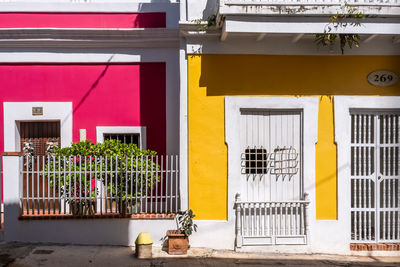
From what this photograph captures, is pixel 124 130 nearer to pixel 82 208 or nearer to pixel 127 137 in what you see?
pixel 127 137

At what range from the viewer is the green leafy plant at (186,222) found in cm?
725

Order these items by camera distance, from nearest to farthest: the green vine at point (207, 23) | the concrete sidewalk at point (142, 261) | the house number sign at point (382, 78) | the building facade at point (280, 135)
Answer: the concrete sidewalk at point (142, 261)
the green vine at point (207, 23)
the building facade at point (280, 135)
the house number sign at point (382, 78)

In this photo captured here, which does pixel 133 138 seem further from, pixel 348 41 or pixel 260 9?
pixel 348 41

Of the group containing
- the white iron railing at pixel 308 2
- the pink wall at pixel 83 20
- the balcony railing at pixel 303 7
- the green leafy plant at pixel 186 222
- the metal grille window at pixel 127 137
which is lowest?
the green leafy plant at pixel 186 222

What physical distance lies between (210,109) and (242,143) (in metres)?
0.83

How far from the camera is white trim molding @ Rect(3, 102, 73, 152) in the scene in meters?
8.98

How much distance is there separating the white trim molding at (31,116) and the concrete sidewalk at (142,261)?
2509 millimetres

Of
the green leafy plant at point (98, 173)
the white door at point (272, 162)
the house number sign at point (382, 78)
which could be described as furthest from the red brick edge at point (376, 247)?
the green leafy plant at point (98, 173)

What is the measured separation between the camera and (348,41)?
23.9ft

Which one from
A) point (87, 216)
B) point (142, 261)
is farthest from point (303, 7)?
point (87, 216)

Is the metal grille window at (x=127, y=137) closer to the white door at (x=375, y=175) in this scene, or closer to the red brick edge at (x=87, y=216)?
the red brick edge at (x=87, y=216)

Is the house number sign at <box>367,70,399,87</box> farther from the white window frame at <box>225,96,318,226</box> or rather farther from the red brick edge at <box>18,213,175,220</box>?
the red brick edge at <box>18,213,175,220</box>

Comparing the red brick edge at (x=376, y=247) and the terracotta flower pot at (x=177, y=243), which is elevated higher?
the terracotta flower pot at (x=177, y=243)

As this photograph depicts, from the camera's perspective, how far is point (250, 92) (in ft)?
24.7
